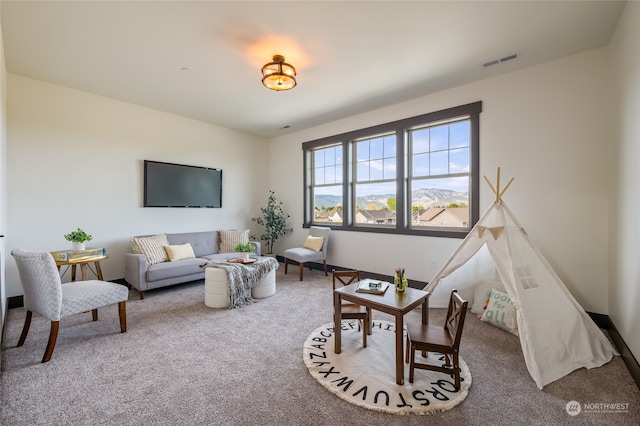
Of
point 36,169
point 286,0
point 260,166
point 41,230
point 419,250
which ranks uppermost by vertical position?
point 286,0

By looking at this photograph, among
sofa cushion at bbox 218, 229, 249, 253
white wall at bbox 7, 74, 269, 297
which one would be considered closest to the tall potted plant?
sofa cushion at bbox 218, 229, 249, 253

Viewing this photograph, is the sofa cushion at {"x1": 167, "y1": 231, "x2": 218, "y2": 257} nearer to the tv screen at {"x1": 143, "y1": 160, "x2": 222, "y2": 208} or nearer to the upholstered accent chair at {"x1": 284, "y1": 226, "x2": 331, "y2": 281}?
the tv screen at {"x1": 143, "y1": 160, "x2": 222, "y2": 208}

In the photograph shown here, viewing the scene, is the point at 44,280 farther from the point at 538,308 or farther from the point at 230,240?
the point at 538,308

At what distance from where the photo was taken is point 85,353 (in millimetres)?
2506

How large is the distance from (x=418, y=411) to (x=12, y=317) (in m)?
4.55

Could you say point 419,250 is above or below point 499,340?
above

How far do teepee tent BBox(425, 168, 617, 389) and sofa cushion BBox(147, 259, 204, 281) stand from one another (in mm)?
3742

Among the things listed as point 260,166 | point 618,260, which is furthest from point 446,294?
point 260,166

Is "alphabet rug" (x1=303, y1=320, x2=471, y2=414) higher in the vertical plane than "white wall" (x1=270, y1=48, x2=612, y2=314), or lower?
lower

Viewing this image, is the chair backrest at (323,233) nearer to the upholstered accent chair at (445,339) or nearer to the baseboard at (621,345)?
the upholstered accent chair at (445,339)

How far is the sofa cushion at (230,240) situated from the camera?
549 cm

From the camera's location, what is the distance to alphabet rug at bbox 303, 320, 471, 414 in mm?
1854

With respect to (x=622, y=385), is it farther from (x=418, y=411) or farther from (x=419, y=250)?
(x=419, y=250)

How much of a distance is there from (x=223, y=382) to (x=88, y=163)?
4102 mm
